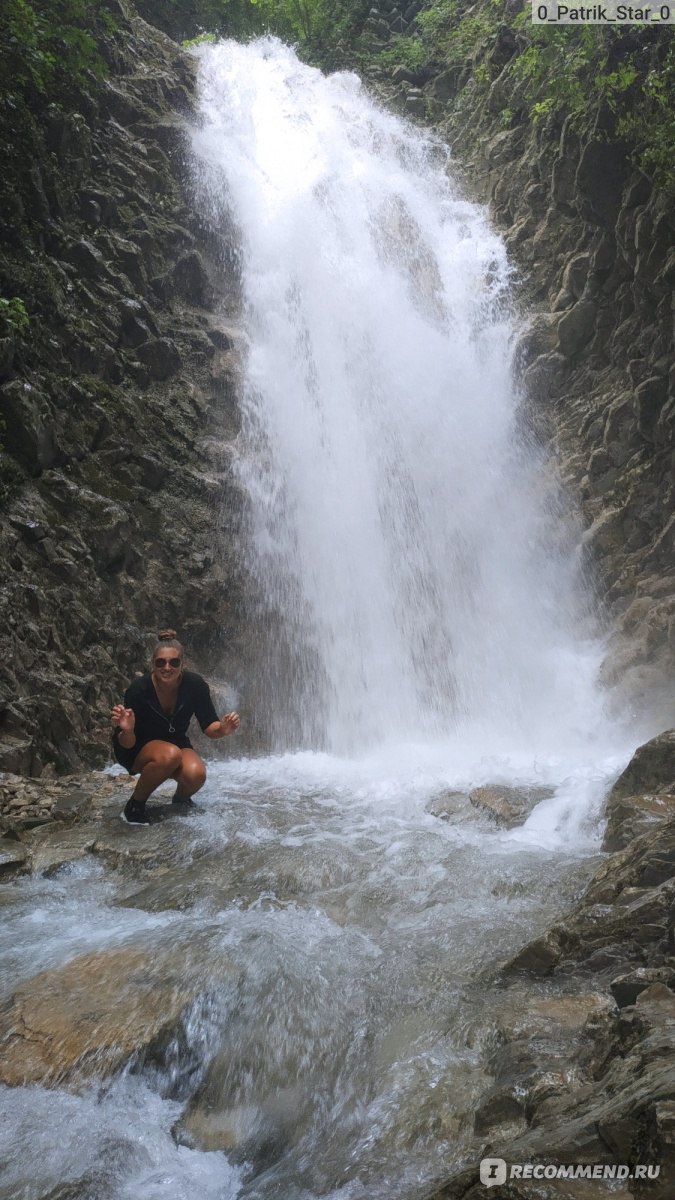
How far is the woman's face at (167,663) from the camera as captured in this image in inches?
213

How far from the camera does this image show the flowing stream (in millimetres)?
2615

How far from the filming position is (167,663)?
5.41 m

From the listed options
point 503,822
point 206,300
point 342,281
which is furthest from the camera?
point 342,281

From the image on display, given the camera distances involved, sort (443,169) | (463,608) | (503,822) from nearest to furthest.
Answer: (503,822) → (463,608) → (443,169)

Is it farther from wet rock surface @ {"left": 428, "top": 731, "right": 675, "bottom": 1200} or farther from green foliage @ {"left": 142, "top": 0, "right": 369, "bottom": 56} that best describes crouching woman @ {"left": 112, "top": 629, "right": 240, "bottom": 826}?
green foliage @ {"left": 142, "top": 0, "right": 369, "bottom": 56}

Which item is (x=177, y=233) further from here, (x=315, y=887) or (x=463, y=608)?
(x=315, y=887)

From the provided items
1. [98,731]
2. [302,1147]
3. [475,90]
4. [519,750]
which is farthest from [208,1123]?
[475,90]

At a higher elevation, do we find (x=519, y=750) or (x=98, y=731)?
(x=98, y=731)

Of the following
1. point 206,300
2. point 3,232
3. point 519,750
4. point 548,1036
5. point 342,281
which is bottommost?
point 548,1036

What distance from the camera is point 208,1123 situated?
2.63 metres

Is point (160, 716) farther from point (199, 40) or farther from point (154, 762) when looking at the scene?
point (199, 40)

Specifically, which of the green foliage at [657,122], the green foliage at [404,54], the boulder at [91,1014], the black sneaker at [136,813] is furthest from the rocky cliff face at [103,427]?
the green foliage at [404,54]

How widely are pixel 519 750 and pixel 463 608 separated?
289cm

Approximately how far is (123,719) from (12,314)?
20.1 feet
